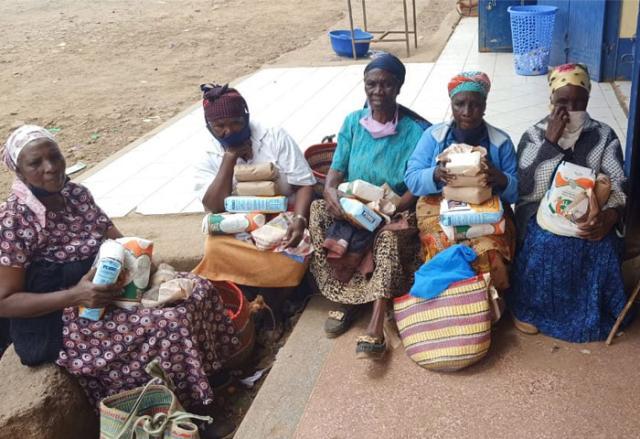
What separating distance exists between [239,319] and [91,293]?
2.71ft

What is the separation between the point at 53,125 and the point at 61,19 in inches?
388

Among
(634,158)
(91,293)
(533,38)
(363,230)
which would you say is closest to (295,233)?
(363,230)

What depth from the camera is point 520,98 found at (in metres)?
6.68

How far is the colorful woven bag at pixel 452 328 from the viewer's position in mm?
2684

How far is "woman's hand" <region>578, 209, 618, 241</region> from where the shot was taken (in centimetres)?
263

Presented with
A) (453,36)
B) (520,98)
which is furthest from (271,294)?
(453,36)

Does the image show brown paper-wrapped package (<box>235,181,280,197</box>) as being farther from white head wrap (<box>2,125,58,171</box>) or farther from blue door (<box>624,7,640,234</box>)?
blue door (<box>624,7,640,234</box>)

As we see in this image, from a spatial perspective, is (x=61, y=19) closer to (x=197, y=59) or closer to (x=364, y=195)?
(x=197, y=59)

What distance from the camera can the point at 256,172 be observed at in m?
3.31

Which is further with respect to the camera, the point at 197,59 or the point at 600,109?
the point at 197,59

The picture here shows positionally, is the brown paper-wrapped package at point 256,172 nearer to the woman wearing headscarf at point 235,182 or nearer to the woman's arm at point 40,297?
the woman wearing headscarf at point 235,182

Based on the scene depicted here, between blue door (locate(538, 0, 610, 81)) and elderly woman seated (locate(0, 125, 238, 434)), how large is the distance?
580 cm

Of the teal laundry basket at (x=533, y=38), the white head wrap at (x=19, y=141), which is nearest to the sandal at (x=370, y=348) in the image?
the white head wrap at (x=19, y=141)

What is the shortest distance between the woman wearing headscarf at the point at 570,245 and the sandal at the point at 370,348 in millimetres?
673
